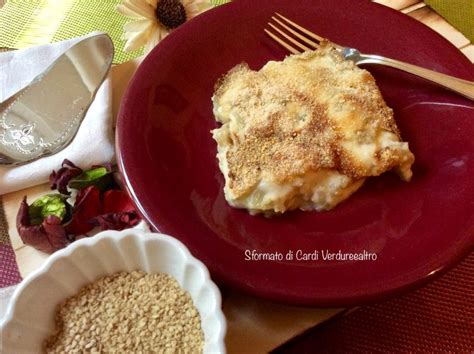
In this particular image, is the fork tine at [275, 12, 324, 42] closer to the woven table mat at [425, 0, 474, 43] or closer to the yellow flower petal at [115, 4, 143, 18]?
the yellow flower petal at [115, 4, 143, 18]

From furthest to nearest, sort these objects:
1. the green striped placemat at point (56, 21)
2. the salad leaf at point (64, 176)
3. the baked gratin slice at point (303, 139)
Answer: the green striped placemat at point (56, 21), the salad leaf at point (64, 176), the baked gratin slice at point (303, 139)

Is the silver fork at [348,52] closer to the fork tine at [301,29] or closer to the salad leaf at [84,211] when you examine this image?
the fork tine at [301,29]

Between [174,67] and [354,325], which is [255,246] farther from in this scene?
[174,67]

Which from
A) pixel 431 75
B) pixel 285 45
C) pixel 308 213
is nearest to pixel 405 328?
pixel 308 213

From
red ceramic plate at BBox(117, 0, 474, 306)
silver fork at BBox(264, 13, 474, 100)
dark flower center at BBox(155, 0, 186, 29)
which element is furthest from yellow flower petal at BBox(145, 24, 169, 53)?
silver fork at BBox(264, 13, 474, 100)

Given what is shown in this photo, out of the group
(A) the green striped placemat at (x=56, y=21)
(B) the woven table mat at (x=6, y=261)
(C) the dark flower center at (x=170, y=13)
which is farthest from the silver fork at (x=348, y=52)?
(B) the woven table mat at (x=6, y=261)

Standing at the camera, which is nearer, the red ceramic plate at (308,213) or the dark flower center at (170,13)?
the red ceramic plate at (308,213)

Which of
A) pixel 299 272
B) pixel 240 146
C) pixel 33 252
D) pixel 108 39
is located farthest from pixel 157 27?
pixel 299 272

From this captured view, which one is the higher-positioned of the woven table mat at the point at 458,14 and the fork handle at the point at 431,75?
the fork handle at the point at 431,75
